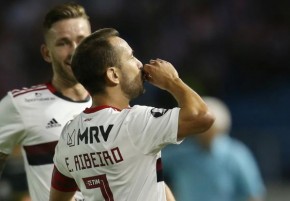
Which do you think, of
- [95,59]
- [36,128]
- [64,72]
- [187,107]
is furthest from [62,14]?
[187,107]

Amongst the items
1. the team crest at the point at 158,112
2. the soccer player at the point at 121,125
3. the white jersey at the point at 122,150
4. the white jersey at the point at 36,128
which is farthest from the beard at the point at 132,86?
the white jersey at the point at 36,128

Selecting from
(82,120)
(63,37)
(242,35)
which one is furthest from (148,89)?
(82,120)

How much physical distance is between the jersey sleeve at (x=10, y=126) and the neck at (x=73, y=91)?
32 centimetres

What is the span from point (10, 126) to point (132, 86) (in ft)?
4.47

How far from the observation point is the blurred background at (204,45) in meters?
13.5

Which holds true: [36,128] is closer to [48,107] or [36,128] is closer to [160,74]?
[48,107]

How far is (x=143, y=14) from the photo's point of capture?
15.3 m

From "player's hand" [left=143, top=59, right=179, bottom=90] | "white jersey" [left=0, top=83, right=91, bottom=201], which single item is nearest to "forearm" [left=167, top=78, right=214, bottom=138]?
"player's hand" [left=143, top=59, right=179, bottom=90]

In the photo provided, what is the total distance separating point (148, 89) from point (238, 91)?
138 cm

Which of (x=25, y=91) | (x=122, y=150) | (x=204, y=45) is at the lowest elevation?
(x=204, y=45)

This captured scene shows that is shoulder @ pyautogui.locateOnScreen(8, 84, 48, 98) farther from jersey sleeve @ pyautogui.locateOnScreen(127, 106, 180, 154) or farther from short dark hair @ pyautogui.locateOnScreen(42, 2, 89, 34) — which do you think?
jersey sleeve @ pyautogui.locateOnScreen(127, 106, 180, 154)

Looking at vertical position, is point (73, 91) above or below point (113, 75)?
below

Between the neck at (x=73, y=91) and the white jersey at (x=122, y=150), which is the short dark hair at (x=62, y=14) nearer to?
the neck at (x=73, y=91)

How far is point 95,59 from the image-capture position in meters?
4.74
